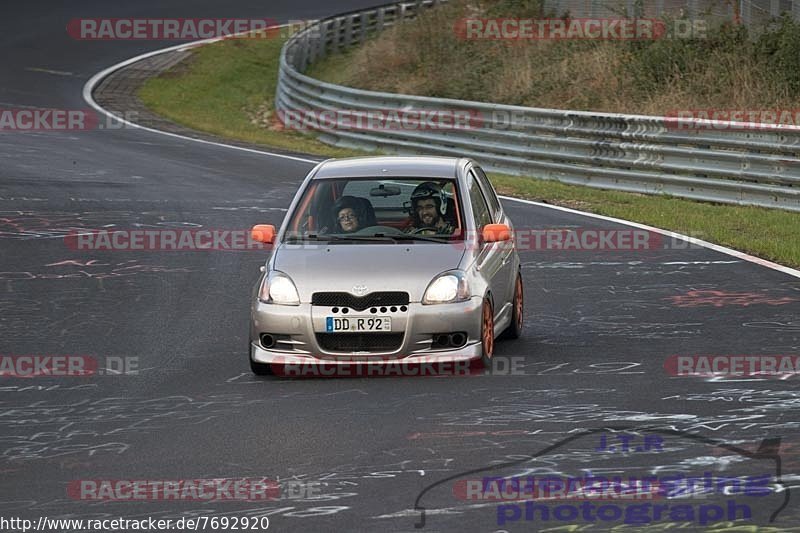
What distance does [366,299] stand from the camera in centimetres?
1002

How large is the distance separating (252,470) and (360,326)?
8.17 feet

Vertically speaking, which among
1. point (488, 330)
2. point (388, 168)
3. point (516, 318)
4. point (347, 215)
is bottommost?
point (516, 318)

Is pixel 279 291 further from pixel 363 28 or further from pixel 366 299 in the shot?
pixel 363 28

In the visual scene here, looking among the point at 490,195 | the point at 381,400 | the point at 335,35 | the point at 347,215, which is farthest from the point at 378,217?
the point at 335,35

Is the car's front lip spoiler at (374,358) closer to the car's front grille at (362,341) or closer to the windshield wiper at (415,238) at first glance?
the car's front grille at (362,341)

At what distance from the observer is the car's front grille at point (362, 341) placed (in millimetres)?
10031

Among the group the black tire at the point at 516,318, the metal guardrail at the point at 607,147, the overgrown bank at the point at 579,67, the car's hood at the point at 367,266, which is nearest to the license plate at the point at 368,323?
the car's hood at the point at 367,266

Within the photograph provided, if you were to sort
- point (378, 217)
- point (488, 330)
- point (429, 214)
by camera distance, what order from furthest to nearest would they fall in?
point (378, 217), point (429, 214), point (488, 330)

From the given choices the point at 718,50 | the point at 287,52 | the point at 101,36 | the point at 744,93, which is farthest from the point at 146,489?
the point at 101,36

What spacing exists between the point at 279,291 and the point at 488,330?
1494 millimetres

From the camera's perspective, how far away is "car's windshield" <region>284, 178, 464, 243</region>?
10844mm

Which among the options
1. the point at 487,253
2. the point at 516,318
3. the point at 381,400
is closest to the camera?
the point at 381,400

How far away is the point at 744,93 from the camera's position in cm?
2566

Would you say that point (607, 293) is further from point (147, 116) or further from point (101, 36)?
point (101, 36)
